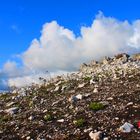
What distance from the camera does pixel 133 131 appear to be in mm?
22969

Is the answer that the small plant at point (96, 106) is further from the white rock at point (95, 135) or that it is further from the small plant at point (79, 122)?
the white rock at point (95, 135)

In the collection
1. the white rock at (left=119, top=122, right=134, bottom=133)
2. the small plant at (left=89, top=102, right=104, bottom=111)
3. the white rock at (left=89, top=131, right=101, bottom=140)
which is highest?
the small plant at (left=89, top=102, right=104, bottom=111)

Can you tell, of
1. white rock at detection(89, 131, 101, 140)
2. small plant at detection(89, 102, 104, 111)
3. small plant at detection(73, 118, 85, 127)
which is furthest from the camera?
small plant at detection(89, 102, 104, 111)

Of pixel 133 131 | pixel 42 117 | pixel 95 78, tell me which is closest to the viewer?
pixel 133 131

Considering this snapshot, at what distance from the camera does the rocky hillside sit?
24.0m

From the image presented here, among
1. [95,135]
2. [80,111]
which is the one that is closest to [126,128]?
[95,135]

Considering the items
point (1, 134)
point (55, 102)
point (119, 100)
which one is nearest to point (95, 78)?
point (55, 102)

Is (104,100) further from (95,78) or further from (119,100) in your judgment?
(95,78)

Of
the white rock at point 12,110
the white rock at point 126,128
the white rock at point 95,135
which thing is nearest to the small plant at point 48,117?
the white rock at point 12,110

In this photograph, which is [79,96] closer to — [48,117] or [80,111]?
[80,111]

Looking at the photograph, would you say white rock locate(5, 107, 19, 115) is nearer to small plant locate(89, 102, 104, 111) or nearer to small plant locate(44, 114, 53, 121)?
small plant locate(44, 114, 53, 121)

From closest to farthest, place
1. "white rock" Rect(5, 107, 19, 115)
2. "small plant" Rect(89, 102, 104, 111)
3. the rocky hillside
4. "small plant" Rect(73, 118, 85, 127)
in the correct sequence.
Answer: the rocky hillside → "small plant" Rect(73, 118, 85, 127) → "small plant" Rect(89, 102, 104, 111) → "white rock" Rect(5, 107, 19, 115)

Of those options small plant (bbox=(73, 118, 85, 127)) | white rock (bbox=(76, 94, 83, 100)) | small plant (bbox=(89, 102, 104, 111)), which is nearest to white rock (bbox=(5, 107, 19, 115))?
white rock (bbox=(76, 94, 83, 100))

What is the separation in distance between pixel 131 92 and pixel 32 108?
6.68 m
